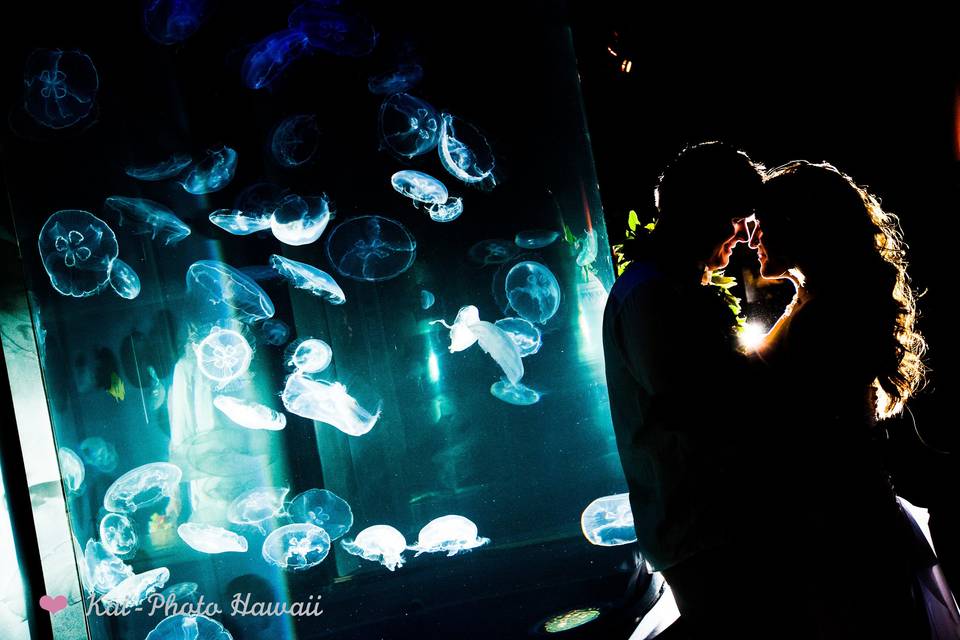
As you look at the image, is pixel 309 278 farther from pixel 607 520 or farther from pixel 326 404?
pixel 607 520

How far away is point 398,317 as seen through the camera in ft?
11.3

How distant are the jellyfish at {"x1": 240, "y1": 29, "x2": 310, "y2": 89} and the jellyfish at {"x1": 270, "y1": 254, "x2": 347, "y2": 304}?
94cm

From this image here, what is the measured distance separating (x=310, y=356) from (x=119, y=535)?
4.27 ft

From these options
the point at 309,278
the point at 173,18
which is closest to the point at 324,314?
the point at 309,278

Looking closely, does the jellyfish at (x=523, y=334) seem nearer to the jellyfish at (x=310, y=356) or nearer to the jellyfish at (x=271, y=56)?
the jellyfish at (x=310, y=356)

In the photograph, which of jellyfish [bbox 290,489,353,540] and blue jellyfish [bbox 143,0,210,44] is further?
jellyfish [bbox 290,489,353,540]

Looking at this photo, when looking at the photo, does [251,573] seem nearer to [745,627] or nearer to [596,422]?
[596,422]

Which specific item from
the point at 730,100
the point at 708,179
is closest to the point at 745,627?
the point at 708,179

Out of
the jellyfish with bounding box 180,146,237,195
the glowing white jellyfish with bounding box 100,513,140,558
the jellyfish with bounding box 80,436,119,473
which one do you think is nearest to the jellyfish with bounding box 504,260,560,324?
the jellyfish with bounding box 180,146,237,195

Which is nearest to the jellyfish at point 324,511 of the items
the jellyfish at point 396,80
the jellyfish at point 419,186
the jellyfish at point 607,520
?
the jellyfish at point 607,520

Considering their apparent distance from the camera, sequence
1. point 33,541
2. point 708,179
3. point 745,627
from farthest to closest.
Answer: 1. point 33,541
2. point 708,179
3. point 745,627

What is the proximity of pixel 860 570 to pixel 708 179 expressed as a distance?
3.33ft

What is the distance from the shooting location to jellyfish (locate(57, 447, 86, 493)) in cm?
283

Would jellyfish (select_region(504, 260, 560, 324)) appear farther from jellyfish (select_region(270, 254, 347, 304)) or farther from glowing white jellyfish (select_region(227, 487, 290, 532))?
glowing white jellyfish (select_region(227, 487, 290, 532))
